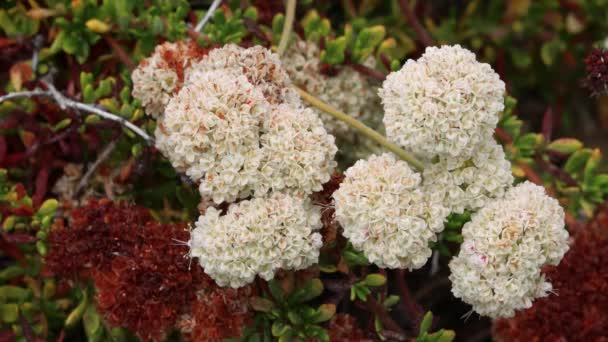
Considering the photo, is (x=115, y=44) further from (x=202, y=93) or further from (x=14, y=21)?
(x=202, y=93)

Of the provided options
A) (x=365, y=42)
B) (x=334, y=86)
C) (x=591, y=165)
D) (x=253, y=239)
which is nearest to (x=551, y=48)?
(x=591, y=165)

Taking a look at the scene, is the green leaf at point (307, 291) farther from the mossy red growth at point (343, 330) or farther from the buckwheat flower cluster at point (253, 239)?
the buckwheat flower cluster at point (253, 239)

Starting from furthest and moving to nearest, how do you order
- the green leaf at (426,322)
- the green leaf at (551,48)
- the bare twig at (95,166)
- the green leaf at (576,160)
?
1. the green leaf at (551,48)
2. the green leaf at (576,160)
3. the bare twig at (95,166)
4. the green leaf at (426,322)

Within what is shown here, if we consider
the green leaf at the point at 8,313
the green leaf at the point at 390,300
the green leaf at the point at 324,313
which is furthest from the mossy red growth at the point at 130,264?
the green leaf at the point at 390,300

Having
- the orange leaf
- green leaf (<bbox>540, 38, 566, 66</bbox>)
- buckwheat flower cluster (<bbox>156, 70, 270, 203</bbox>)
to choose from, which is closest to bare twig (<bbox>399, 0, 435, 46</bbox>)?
green leaf (<bbox>540, 38, 566, 66</bbox>)

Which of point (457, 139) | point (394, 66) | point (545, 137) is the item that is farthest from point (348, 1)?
point (457, 139)

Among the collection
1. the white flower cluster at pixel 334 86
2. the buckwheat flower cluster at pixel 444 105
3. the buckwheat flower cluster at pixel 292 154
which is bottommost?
the white flower cluster at pixel 334 86
